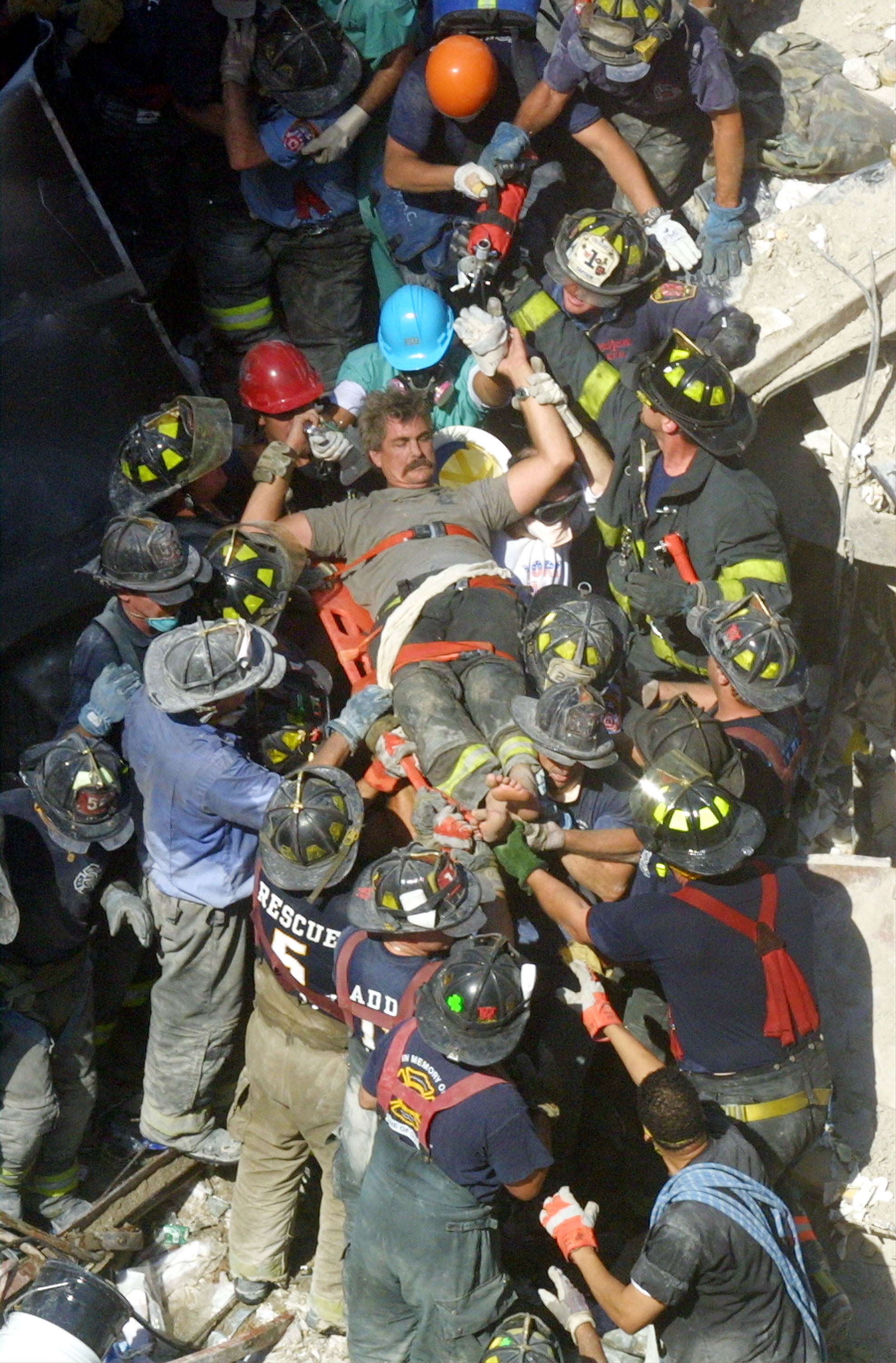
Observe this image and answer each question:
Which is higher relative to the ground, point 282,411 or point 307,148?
point 307,148

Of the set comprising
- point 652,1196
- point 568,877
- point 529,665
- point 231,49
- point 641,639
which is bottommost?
point 652,1196

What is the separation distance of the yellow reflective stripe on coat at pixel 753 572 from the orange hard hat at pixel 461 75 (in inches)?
99.1

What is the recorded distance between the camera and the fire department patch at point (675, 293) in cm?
653

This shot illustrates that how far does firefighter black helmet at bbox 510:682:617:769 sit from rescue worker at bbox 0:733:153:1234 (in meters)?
1.70

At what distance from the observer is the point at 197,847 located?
5777 mm

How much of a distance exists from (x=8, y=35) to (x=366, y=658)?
401cm

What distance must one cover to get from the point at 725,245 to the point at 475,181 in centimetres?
134

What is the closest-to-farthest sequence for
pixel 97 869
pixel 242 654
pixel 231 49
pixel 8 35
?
pixel 242 654
pixel 97 869
pixel 231 49
pixel 8 35

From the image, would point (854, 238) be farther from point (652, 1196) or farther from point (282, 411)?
point (652, 1196)

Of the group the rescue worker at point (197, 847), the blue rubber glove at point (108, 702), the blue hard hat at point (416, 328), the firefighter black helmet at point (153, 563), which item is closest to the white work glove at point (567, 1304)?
the rescue worker at point (197, 847)

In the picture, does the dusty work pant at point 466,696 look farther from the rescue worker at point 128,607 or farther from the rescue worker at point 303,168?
the rescue worker at point 303,168

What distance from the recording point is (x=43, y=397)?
710cm

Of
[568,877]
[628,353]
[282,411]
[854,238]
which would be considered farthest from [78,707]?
[854,238]

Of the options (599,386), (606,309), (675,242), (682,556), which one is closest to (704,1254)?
(682,556)
